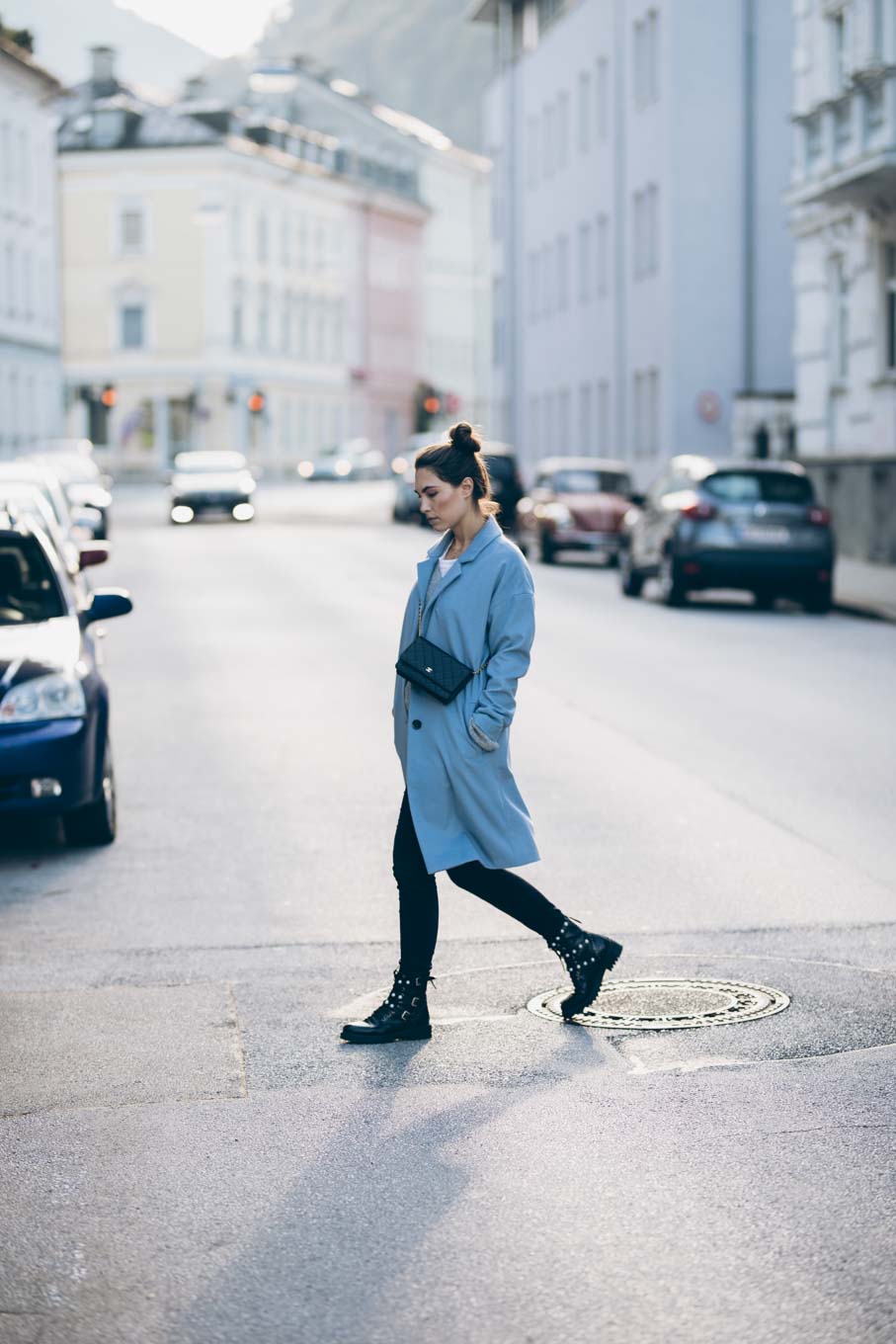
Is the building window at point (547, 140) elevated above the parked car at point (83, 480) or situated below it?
above

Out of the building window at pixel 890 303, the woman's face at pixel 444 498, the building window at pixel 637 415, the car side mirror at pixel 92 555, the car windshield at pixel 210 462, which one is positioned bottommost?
the car side mirror at pixel 92 555

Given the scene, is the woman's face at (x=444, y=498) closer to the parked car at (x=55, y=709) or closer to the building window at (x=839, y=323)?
the parked car at (x=55, y=709)

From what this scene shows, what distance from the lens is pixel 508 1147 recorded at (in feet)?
18.1

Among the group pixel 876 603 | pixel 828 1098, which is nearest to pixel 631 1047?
pixel 828 1098

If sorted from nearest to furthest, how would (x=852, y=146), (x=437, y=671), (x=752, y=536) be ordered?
(x=437, y=671)
(x=752, y=536)
(x=852, y=146)

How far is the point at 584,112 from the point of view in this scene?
5516 cm

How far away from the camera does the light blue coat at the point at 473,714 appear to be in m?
6.48

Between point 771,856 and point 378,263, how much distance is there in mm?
96592

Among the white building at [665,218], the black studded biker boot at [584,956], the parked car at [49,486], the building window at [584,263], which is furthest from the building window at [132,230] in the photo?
the black studded biker boot at [584,956]

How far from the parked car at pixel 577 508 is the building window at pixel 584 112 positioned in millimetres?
19860

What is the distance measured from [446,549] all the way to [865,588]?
71.0ft

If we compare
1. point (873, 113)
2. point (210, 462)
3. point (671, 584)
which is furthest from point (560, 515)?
point (210, 462)

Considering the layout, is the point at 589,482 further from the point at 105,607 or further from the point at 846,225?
the point at 105,607

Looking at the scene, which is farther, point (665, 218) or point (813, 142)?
point (665, 218)
